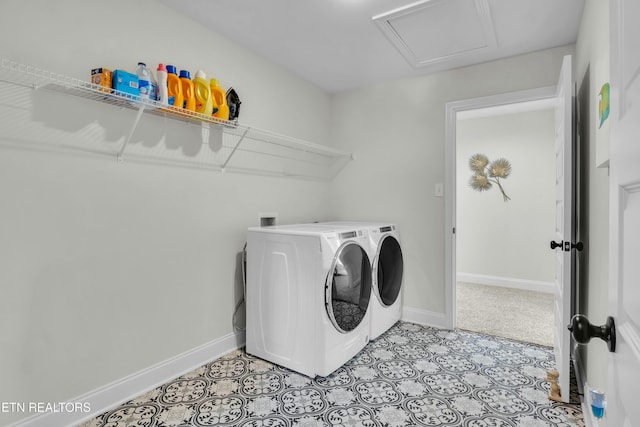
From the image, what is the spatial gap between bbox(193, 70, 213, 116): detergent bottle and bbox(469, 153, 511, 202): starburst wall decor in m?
3.63

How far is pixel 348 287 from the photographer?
2.14 metres

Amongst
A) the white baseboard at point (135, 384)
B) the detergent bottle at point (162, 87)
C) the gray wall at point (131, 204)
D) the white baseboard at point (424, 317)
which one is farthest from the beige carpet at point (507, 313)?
the detergent bottle at point (162, 87)

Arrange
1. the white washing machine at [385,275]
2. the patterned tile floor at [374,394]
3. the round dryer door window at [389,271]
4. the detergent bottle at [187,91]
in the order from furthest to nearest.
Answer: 1. the round dryer door window at [389,271]
2. the white washing machine at [385,275]
3. the detergent bottle at [187,91]
4. the patterned tile floor at [374,394]

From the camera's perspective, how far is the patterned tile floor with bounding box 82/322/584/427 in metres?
1.62

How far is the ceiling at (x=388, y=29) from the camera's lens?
6.29 ft

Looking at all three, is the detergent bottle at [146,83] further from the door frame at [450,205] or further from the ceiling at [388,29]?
the door frame at [450,205]

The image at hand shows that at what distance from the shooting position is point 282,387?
1.90 metres

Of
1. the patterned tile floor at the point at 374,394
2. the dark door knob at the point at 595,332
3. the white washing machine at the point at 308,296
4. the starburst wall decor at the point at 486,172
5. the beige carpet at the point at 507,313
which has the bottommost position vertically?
the patterned tile floor at the point at 374,394

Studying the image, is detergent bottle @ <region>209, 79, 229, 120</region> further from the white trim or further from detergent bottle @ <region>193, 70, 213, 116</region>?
the white trim

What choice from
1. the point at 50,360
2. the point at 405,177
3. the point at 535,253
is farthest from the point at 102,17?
the point at 535,253

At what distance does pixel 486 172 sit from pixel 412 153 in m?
1.97

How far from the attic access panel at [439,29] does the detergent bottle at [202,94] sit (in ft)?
3.49

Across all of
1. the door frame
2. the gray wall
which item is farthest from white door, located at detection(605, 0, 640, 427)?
the door frame

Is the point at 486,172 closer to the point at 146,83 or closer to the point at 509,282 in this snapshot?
the point at 509,282
